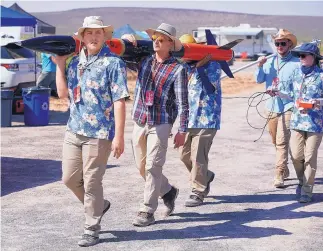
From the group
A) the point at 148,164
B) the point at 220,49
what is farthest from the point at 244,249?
the point at 220,49

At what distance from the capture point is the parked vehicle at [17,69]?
15859 mm

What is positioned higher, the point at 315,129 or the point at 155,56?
the point at 155,56

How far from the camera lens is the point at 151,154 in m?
6.62

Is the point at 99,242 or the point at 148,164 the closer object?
the point at 99,242

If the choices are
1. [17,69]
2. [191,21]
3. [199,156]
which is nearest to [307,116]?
[199,156]

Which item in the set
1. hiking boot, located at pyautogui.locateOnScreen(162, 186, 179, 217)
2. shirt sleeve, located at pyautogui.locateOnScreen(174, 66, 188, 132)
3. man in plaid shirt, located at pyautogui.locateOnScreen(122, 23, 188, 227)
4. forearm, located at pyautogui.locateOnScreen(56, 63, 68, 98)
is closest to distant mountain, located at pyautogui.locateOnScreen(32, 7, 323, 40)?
hiking boot, located at pyautogui.locateOnScreen(162, 186, 179, 217)

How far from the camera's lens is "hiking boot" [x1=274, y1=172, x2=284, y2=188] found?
28.2ft

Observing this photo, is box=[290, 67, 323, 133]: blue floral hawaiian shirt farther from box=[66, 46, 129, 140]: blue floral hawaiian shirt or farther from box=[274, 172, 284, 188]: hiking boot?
box=[66, 46, 129, 140]: blue floral hawaiian shirt

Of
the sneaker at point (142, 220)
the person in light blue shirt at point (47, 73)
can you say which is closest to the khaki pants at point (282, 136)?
the sneaker at point (142, 220)

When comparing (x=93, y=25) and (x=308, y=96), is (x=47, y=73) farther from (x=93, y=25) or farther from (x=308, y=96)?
(x=93, y=25)

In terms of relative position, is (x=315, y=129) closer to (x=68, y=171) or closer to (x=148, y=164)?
(x=148, y=164)

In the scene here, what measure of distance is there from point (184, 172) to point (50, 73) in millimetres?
8097

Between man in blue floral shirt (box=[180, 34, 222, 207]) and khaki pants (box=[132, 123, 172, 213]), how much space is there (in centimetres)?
89

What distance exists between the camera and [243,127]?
14.3 meters
